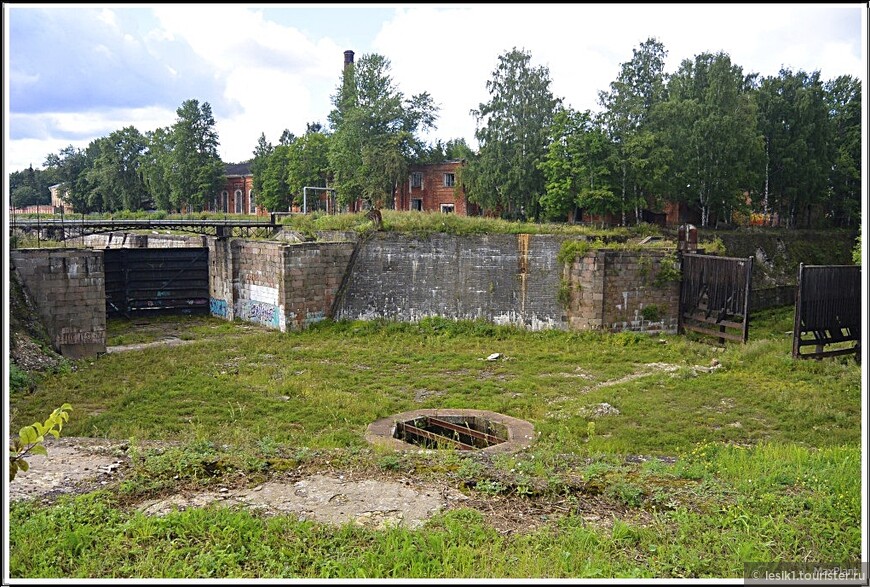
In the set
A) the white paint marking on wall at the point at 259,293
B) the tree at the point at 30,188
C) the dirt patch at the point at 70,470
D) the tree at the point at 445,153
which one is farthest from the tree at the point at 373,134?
the tree at the point at 30,188

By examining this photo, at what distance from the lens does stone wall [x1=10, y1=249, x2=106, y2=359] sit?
15938 millimetres

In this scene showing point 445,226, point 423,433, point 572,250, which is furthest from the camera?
point 445,226

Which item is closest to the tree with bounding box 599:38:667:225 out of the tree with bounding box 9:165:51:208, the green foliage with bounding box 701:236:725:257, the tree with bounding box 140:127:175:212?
the green foliage with bounding box 701:236:725:257

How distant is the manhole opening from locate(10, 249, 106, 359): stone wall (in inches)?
364

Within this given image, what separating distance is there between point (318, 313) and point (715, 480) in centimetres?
1484

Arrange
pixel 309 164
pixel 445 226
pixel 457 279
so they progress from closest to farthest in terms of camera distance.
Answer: pixel 457 279, pixel 445 226, pixel 309 164

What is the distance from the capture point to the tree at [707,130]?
28141 mm

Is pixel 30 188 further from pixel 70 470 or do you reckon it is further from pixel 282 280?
pixel 70 470

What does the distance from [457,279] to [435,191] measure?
52.8ft

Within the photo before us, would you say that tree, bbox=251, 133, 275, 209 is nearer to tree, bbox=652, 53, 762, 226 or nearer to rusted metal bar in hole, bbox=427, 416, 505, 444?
tree, bbox=652, 53, 762, 226

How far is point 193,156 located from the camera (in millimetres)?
42500

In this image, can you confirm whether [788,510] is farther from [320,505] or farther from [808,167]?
[808,167]

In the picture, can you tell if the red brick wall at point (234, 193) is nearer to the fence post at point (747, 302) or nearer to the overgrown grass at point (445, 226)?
the overgrown grass at point (445, 226)

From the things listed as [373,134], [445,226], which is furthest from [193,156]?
[445,226]
